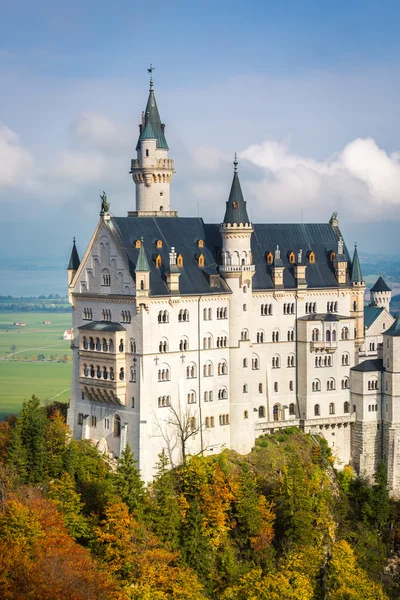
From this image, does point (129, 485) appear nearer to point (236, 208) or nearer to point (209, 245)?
point (209, 245)

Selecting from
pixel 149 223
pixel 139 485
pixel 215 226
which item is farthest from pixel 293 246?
pixel 139 485

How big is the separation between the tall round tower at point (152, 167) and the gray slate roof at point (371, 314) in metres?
23.4

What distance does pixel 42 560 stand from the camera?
277 feet

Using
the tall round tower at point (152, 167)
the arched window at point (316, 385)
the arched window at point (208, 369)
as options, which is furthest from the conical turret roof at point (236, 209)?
the arched window at point (316, 385)

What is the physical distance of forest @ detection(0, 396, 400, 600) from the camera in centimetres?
9000

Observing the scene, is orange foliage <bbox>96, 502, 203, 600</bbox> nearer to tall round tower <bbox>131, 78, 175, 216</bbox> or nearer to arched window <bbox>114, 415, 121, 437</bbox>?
arched window <bbox>114, 415, 121, 437</bbox>

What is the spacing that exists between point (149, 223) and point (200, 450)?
2065 centimetres

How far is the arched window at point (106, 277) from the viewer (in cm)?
10656

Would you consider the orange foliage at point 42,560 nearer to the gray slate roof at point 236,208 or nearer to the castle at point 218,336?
the castle at point 218,336

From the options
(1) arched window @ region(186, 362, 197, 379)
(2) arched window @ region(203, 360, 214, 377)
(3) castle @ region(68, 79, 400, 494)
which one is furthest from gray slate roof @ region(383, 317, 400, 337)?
(1) arched window @ region(186, 362, 197, 379)

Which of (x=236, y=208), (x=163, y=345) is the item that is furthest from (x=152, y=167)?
(x=163, y=345)

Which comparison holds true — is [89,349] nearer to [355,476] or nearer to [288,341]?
[288,341]

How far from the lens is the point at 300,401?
11656 centimetres

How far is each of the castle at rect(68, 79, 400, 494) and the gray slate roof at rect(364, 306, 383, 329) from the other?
1.54 ft
